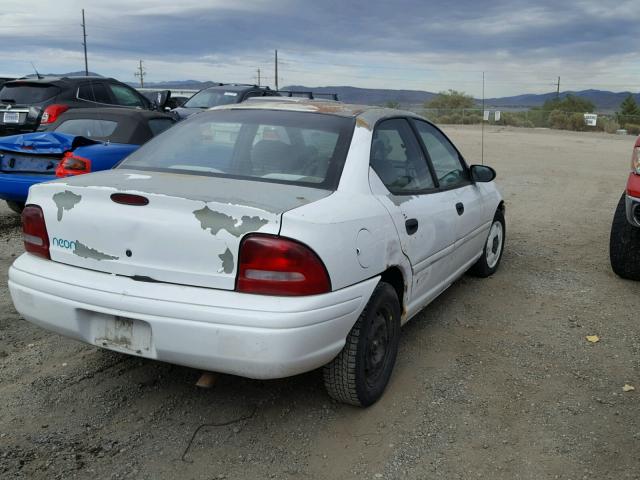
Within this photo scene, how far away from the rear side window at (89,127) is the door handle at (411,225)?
4.73m

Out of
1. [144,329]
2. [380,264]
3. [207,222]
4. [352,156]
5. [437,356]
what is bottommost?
[437,356]

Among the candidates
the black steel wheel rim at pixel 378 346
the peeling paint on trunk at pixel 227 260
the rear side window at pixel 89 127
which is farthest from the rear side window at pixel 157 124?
the peeling paint on trunk at pixel 227 260

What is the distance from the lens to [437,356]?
4.08 meters

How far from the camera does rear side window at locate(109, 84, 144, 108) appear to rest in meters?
11.6

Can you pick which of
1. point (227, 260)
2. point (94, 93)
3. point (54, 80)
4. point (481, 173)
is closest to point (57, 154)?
point (481, 173)

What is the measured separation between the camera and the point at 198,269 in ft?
9.13

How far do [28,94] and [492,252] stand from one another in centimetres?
849

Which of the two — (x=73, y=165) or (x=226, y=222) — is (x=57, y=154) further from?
(x=226, y=222)

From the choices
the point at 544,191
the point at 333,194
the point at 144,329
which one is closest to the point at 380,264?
the point at 333,194

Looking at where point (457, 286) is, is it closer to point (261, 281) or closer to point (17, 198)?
point (261, 281)

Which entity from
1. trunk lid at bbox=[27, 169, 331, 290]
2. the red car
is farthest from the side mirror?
trunk lid at bbox=[27, 169, 331, 290]

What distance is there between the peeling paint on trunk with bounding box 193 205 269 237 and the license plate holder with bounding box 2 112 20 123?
897cm

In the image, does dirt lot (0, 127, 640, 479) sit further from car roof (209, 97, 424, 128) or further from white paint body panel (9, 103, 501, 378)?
car roof (209, 97, 424, 128)

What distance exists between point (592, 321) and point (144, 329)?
3417 mm
